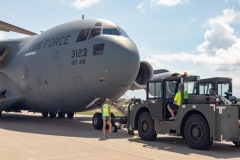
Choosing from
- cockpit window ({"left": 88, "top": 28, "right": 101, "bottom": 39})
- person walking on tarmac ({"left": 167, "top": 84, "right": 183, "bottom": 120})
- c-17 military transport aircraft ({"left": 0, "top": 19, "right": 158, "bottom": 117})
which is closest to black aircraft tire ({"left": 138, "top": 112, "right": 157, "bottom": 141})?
person walking on tarmac ({"left": 167, "top": 84, "right": 183, "bottom": 120})

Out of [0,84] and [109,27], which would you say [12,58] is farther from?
[109,27]

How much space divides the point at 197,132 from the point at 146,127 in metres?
2.56

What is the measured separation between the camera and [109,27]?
1616 cm

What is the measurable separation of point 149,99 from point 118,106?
4101mm

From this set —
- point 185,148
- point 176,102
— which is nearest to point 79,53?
point 176,102

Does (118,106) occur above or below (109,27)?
below

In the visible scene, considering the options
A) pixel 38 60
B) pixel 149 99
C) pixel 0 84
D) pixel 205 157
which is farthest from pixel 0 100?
pixel 205 157

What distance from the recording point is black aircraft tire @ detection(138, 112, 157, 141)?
469 inches

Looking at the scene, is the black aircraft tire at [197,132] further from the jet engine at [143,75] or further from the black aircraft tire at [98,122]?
the jet engine at [143,75]

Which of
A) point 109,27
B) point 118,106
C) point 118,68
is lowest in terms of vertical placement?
point 118,106

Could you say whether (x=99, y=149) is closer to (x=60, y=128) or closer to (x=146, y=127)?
(x=146, y=127)

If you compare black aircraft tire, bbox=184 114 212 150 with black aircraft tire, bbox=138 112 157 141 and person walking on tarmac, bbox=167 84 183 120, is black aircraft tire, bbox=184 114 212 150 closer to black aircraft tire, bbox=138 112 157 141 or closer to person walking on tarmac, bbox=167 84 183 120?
person walking on tarmac, bbox=167 84 183 120

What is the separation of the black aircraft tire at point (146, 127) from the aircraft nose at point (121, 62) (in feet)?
9.83

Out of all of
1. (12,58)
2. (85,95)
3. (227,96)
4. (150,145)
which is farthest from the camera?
(12,58)
